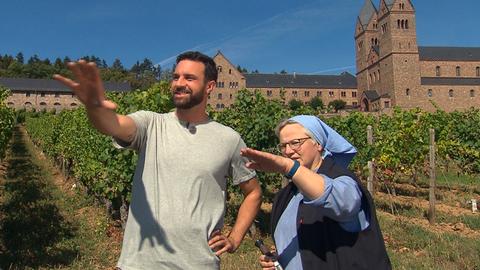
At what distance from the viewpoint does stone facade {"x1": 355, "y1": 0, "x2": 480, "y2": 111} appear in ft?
232

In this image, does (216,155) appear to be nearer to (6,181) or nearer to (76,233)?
(76,233)

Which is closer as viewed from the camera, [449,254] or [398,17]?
[449,254]

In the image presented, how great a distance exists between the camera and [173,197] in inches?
95.0

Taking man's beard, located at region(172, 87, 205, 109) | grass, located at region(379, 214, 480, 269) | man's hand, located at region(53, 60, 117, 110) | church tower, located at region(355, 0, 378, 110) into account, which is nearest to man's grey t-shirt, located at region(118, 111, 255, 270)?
man's beard, located at region(172, 87, 205, 109)

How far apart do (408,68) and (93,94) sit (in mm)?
74513

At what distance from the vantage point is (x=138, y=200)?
248 centimetres

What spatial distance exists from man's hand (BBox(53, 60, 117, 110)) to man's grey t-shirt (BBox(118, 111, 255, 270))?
482 millimetres

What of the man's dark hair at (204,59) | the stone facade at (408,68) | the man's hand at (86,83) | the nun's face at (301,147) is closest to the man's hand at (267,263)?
the nun's face at (301,147)

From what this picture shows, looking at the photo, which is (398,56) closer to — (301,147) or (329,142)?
(329,142)

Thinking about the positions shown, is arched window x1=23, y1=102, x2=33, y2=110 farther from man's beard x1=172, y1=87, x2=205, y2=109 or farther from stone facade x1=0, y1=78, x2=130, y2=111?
man's beard x1=172, y1=87, x2=205, y2=109

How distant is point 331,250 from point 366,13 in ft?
297

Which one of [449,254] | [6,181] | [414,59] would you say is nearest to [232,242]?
[449,254]

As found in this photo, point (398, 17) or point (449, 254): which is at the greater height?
point (398, 17)

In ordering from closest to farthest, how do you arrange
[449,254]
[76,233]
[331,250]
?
[331,250], [449,254], [76,233]
